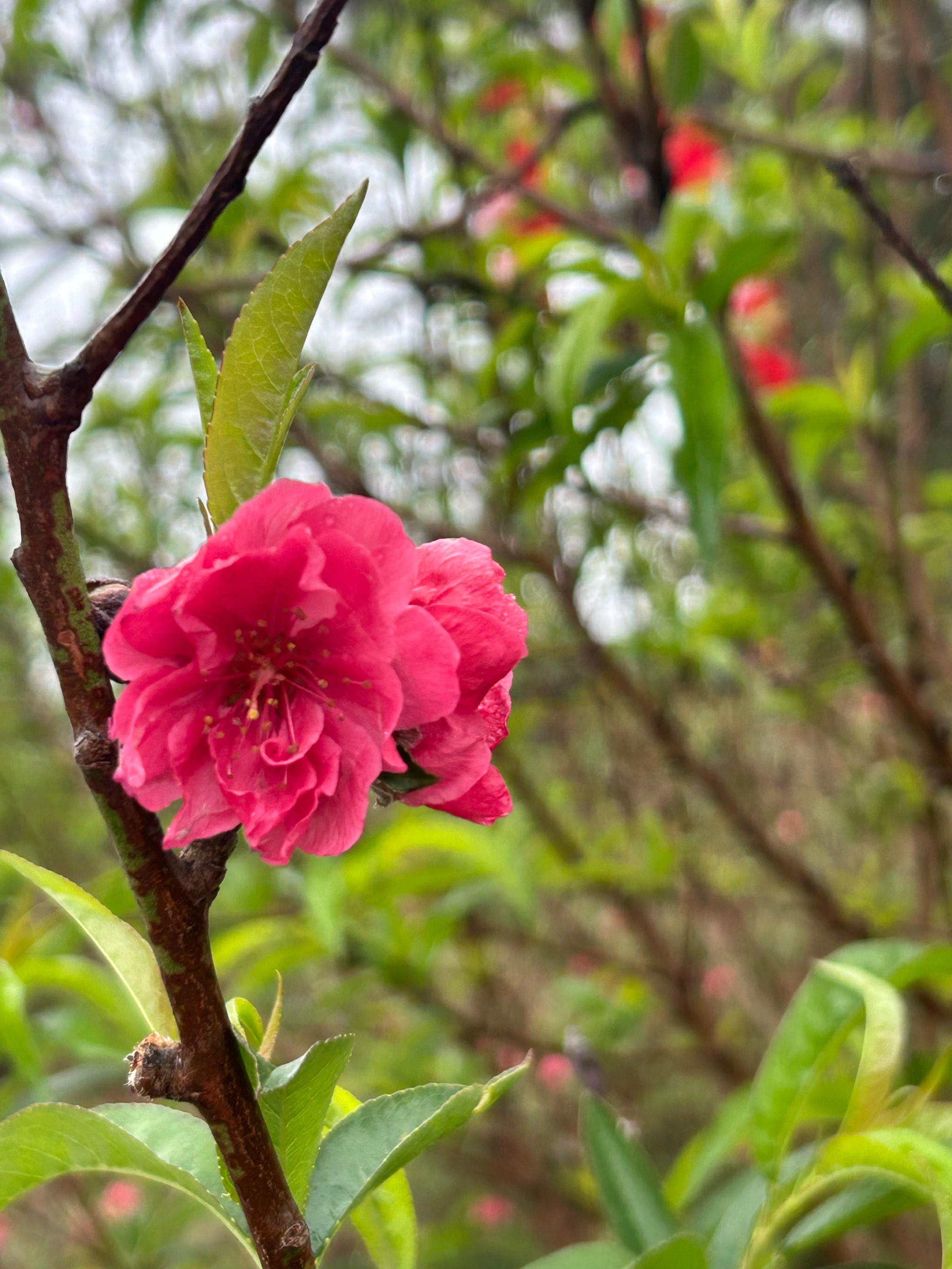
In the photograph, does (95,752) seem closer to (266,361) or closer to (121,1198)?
(266,361)

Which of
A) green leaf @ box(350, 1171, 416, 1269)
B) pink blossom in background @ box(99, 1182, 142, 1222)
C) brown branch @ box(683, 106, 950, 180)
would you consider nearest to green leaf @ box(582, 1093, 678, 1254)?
green leaf @ box(350, 1171, 416, 1269)

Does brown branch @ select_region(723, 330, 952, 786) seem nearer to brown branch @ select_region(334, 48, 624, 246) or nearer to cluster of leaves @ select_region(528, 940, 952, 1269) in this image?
brown branch @ select_region(334, 48, 624, 246)

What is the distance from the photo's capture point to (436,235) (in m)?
1.39

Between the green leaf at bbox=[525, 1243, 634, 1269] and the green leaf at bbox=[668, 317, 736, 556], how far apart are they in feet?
1.86

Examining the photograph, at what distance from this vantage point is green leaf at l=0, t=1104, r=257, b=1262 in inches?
17.0

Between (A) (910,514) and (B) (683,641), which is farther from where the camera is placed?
(A) (910,514)

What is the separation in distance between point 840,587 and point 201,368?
98 cm

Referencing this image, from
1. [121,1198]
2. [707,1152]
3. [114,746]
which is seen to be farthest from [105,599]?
[121,1198]

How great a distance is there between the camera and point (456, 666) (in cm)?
47

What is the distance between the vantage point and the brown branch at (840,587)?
3.76 ft

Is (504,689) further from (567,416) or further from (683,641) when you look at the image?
(683,641)

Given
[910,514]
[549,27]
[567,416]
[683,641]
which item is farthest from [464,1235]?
[549,27]

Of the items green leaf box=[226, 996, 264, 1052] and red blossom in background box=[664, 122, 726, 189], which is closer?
green leaf box=[226, 996, 264, 1052]

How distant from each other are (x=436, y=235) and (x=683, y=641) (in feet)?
2.27
